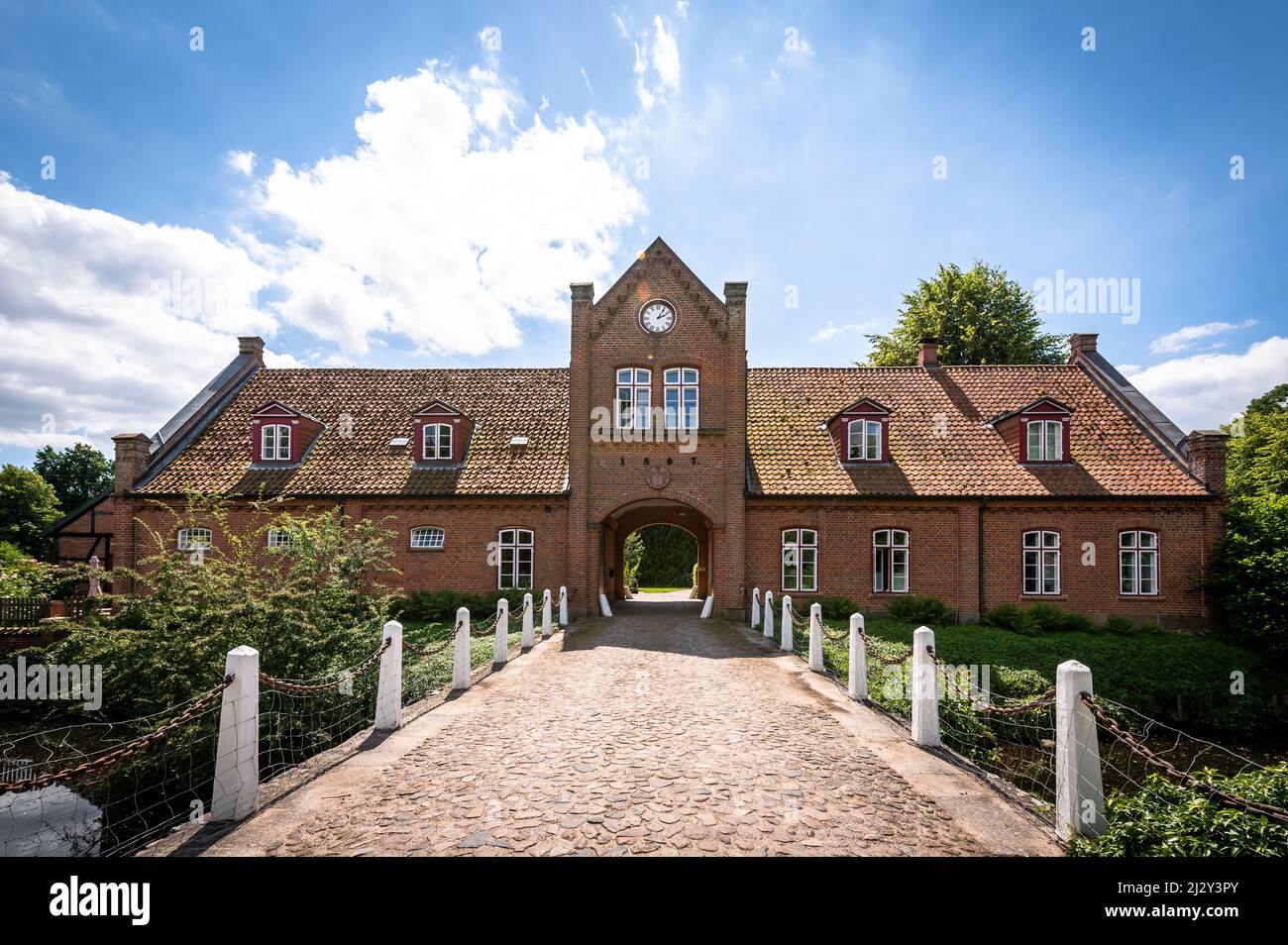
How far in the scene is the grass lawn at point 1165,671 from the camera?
12562 millimetres

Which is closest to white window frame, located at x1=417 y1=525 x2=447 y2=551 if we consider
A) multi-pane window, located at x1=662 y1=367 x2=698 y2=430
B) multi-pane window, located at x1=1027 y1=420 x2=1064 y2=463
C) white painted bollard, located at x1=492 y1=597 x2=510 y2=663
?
white painted bollard, located at x1=492 y1=597 x2=510 y2=663

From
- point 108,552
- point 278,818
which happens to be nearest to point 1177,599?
point 278,818

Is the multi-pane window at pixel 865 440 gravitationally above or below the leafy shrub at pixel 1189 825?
above

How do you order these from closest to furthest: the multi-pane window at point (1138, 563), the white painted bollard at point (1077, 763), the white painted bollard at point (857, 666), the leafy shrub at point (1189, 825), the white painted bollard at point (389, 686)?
1. the leafy shrub at point (1189, 825)
2. the white painted bollard at point (1077, 763)
3. the white painted bollard at point (389, 686)
4. the white painted bollard at point (857, 666)
5. the multi-pane window at point (1138, 563)

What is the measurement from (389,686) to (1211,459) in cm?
2310

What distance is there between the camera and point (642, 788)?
17.2ft

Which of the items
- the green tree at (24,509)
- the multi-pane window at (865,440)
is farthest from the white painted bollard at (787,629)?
the green tree at (24,509)

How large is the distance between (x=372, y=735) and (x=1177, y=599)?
22163 millimetres

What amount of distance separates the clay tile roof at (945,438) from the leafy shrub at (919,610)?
132 inches

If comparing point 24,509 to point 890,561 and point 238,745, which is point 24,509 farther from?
point 890,561

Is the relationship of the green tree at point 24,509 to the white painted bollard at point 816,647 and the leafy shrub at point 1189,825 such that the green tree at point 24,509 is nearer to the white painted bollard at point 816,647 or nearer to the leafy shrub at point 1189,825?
the white painted bollard at point 816,647

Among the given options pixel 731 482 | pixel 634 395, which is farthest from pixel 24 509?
pixel 731 482

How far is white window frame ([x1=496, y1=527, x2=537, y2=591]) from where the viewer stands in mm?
17953

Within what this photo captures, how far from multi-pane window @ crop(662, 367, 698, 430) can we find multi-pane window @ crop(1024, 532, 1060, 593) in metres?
A: 11.2
